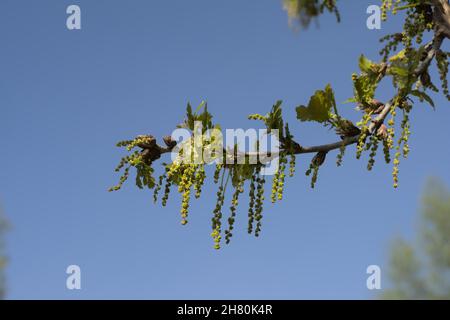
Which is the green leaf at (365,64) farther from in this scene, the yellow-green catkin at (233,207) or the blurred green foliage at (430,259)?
the blurred green foliage at (430,259)

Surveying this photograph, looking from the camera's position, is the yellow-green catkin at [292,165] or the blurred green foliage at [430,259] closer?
the yellow-green catkin at [292,165]

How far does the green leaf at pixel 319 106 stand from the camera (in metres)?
4.51

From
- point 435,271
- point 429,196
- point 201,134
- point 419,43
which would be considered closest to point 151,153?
point 201,134

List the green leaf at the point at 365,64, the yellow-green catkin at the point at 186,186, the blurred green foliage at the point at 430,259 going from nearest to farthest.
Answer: the yellow-green catkin at the point at 186,186 → the green leaf at the point at 365,64 → the blurred green foliage at the point at 430,259

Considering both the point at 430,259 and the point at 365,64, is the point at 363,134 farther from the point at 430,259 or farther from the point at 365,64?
the point at 430,259

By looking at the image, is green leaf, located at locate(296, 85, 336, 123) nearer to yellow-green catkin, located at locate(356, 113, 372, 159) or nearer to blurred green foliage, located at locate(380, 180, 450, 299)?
yellow-green catkin, located at locate(356, 113, 372, 159)

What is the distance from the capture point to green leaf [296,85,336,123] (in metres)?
4.51

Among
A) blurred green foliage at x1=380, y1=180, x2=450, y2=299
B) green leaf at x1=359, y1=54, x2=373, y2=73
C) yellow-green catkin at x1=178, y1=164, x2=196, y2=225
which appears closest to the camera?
yellow-green catkin at x1=178, y1=164, x2=196, y2=225

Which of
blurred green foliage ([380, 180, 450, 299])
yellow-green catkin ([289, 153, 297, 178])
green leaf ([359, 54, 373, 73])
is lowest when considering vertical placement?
blurred green foliage ([380, 180, 450, 299])

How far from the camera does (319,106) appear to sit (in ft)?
14.8

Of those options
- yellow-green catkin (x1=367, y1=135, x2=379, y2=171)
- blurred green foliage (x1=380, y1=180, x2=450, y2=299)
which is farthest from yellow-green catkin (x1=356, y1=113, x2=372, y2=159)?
blurred green foliage (x1=380, y1=180, x2=450, y2=299)

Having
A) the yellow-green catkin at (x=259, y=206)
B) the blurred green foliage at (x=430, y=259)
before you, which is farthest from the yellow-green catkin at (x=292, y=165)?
the blurred green foliage at (x=430, y=259)
